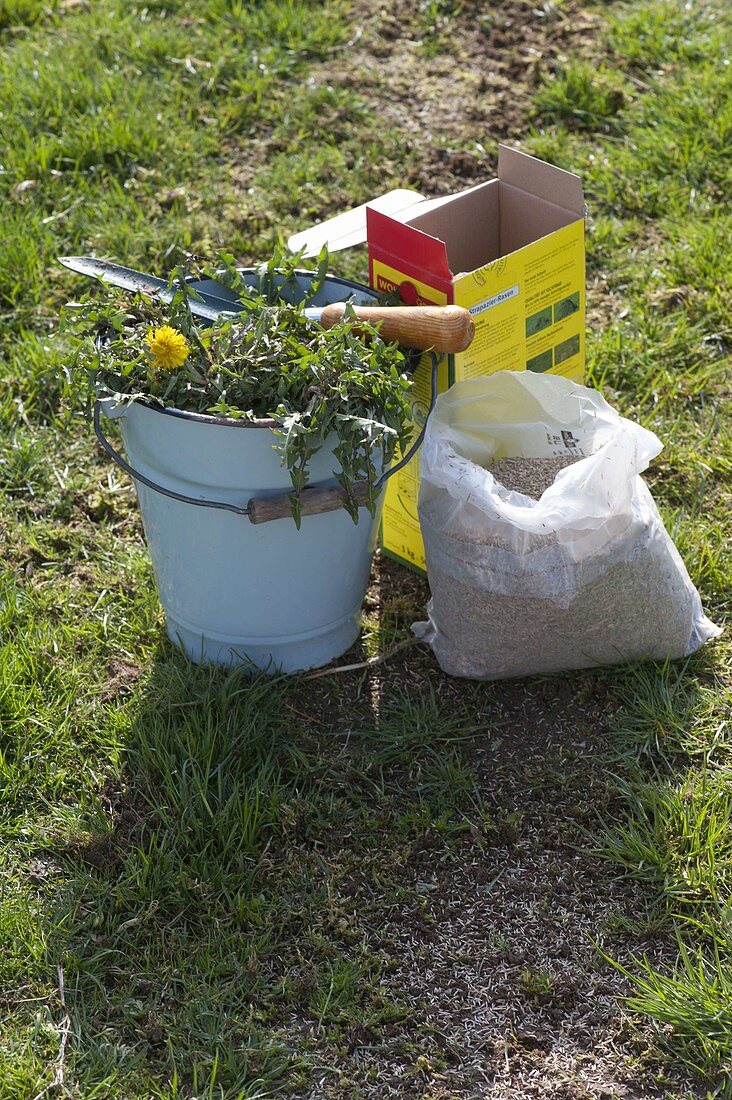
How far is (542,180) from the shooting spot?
2631mm

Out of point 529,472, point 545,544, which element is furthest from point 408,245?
point 545,544

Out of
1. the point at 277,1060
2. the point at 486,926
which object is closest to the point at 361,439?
the point at 486,926

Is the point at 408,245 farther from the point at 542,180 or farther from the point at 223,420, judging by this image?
the point at 223,420

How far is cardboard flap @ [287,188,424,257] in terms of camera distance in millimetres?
2664

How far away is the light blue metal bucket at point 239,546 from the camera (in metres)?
2.21

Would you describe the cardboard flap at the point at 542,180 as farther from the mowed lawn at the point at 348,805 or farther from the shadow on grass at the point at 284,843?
the shadow on grass at the point at 284,843

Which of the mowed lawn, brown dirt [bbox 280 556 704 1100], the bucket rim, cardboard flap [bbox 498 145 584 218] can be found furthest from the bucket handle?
cardboard flap [bbox 498 145 584 218]

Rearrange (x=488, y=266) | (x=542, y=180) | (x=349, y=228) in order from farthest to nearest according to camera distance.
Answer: (x=349, y=228) < (x=542, y=180) < (x=488, y=266)

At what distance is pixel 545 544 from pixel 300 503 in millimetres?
473

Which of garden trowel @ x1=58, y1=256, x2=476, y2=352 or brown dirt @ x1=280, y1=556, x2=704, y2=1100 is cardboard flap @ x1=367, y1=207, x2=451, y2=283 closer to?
garden trowel @ x1=58, y1=256, x2=476, y2=352

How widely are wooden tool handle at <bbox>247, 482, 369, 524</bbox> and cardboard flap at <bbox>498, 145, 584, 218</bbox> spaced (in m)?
0.82

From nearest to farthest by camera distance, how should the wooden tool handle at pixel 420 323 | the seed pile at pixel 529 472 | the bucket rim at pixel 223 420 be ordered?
the bucket rim at pixel 223 420, the wooden tool handle at pixel 420 323, the seed pile at pixel 529 472

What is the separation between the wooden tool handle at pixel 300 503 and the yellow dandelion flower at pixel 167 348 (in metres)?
0.29

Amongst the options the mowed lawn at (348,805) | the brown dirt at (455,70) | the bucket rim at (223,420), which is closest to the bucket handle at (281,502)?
the bucket rim at (223,420)
